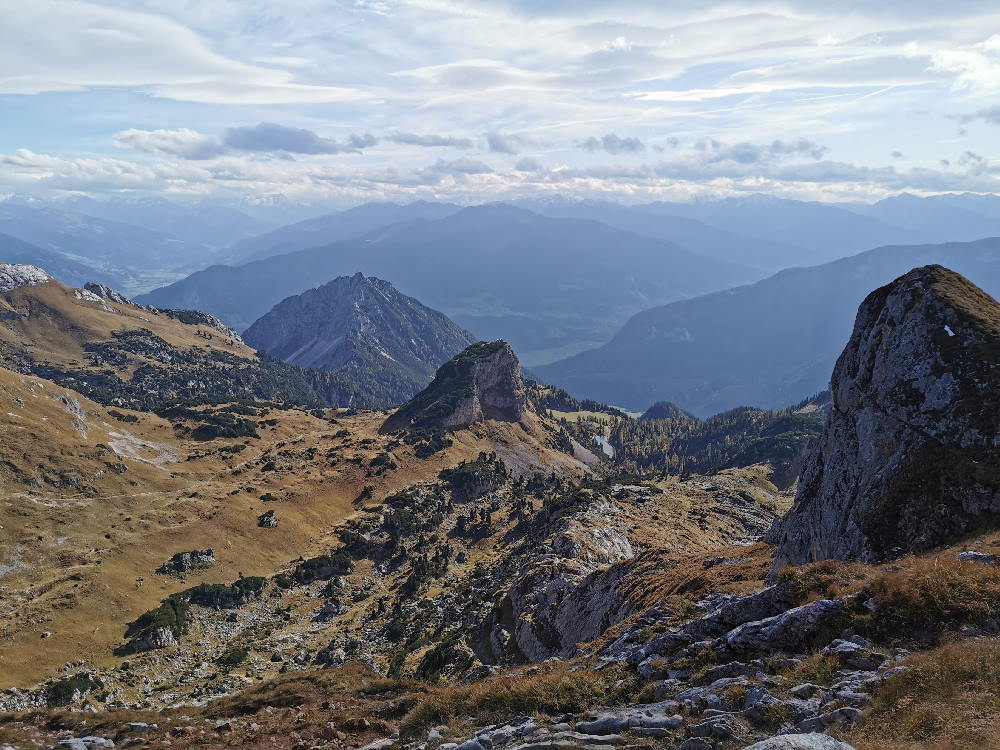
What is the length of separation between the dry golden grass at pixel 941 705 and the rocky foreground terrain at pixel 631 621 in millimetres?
64

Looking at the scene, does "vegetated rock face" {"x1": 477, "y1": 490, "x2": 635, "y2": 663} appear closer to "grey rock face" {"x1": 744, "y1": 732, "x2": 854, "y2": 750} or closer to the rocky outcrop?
"grey rock face" {"x1": 744, "y1": 732, "x2": 854, "y2": 750}

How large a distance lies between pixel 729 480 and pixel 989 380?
138470mm

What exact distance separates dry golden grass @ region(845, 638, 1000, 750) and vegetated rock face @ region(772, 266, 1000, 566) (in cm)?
1772

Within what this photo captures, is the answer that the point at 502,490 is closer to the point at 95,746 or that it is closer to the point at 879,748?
the point at 95,746

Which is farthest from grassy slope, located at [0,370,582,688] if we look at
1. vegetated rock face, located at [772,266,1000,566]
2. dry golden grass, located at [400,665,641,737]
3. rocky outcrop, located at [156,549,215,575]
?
vegetated rock face, located at [772,266,1000,566]

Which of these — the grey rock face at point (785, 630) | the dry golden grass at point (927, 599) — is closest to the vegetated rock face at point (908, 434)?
the dry golden grass at point (927, 599)

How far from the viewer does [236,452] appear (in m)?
185

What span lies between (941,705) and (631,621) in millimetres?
20181

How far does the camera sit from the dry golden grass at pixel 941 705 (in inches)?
535

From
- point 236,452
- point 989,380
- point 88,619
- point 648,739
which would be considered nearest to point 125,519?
point 88,619

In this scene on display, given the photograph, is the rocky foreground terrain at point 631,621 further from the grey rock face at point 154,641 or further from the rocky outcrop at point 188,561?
the rocky outcrop at point 188,561

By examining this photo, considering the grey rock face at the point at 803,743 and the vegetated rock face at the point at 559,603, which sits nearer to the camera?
the grey rock face at the point at 803,743

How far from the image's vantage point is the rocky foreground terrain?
17547 mm

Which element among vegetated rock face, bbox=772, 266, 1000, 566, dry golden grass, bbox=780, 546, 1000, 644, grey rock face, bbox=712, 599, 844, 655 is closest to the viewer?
dry golden grass, bbox=780, 546, 1000, 644
